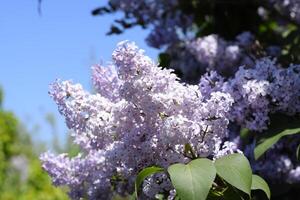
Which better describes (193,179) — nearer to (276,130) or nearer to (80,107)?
(80,107)

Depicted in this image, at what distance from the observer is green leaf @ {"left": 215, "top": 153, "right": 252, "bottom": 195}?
1.22 meters

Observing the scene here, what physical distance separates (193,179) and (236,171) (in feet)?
0.37

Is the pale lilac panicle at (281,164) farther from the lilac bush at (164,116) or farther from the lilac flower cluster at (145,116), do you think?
the lilac flower cluster at (145,116)

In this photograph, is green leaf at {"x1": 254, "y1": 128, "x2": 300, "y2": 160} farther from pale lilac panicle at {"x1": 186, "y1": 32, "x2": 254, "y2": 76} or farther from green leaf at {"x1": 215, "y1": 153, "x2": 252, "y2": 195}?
pale lilac panicle at {"x1": 186, "y1": 32, "x2": 254, "y2": 76}

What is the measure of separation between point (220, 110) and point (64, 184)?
68 cm

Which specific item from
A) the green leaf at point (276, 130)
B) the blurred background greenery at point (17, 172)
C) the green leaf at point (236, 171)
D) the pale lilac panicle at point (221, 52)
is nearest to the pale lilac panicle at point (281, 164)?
the green leaf at point (276, 130)

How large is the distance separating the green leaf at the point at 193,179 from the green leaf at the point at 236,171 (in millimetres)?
40

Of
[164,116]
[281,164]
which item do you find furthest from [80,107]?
[281,164]

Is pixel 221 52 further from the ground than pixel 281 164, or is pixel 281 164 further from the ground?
pixel 221 52

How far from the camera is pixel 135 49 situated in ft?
4.53

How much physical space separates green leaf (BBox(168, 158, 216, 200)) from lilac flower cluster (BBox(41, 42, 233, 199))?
137mm

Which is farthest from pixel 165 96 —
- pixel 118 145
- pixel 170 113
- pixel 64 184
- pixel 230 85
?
pixel 64 184

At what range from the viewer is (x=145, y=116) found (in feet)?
4.66

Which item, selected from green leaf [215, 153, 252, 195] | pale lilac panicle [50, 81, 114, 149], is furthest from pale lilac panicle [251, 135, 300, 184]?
green leaf [215, 153, 252, 195]
